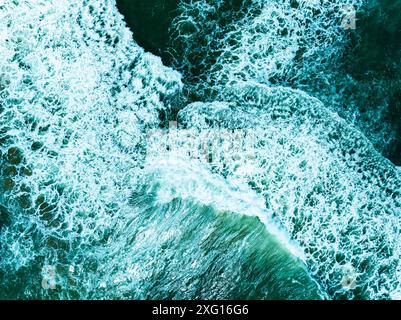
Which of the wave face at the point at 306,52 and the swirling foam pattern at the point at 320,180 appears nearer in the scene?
the swirling foam pattern at the point at 320,180

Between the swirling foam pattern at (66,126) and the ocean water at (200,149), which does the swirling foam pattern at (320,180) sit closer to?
the ocean water at (200,149)

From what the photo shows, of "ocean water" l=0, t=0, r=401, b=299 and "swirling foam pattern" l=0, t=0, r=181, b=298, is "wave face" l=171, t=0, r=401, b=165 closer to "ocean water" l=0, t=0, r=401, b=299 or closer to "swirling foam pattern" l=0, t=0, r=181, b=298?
"ocean water" l=0, t=0, r=401, b=299

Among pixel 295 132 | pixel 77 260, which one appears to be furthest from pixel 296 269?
pixel 77 260

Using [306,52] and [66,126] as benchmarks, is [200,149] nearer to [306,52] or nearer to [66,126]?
[66,126]

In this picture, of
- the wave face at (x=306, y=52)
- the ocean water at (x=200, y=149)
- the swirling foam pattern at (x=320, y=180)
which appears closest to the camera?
the ocean water at (x=200, y=149)

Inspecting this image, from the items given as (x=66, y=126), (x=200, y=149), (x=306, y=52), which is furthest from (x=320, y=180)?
(x=66, y=126)

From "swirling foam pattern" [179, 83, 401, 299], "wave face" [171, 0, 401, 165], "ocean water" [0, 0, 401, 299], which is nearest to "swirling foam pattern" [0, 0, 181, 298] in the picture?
"ocean water" [0, 0, 401, 299]

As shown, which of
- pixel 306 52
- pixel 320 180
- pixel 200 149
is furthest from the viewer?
pixel 306 52

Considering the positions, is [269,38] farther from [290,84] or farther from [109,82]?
[109,82]

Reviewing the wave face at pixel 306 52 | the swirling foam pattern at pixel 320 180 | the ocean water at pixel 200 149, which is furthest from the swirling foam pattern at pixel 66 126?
the swirling foam pattern at pixel 320 180
